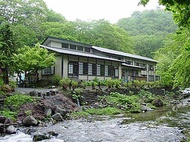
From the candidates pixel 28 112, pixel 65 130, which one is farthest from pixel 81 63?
pixel 65 130

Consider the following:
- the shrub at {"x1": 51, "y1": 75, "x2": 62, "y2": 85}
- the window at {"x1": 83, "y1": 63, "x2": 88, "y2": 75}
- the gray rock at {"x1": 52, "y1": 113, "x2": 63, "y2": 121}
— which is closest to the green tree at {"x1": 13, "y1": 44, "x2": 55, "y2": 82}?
the shrub at {"x1": 51, "y1": 75, "x2": 62, "y2": 85}

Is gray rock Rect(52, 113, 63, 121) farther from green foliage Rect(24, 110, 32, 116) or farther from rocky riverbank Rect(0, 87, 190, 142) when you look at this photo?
green foliage Rect(24, 110, 32, 116)

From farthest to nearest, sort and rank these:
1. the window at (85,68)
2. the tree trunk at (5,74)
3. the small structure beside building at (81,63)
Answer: the window at (85,68) < the small structure beside building at (81,63) < the tree trunk at (5,74)

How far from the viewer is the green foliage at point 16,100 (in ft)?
44.2

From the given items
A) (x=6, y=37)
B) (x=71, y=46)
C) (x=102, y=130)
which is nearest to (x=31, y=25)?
(x=71, y=46)

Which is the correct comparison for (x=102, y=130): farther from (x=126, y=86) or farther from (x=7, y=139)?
(x=126, y=86)

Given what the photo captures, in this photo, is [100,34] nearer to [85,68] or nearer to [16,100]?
[85,68]

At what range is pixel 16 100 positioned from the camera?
14125 millimetres

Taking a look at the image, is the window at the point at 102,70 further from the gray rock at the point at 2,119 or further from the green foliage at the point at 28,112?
the gray rock at the point at 2,119

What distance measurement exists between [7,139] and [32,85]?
15.4 m

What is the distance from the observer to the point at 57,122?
1279 cm

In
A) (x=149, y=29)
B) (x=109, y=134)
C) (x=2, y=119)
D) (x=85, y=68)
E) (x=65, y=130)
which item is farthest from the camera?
(x=149, y=29)

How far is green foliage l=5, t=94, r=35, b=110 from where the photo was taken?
44.2 feet

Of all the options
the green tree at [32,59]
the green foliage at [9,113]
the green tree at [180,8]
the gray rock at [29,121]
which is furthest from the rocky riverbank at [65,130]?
the green tree at [32,59]
